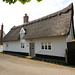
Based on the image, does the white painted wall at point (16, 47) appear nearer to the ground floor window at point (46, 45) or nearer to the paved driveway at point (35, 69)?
the ground floor window at point (46, 45)

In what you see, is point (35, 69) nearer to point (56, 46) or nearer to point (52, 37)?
point (56, 46)

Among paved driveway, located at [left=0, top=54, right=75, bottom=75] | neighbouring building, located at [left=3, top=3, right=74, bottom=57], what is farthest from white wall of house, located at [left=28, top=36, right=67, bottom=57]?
paved driveway, located at [left=0, top=54, right=75, bottom=75]

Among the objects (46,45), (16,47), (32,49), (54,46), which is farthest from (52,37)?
(16,47)

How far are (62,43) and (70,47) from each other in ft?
3.61

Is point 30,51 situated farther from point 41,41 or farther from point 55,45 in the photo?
point 55,45

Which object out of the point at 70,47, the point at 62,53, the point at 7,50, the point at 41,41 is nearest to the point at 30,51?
the point at 41,41

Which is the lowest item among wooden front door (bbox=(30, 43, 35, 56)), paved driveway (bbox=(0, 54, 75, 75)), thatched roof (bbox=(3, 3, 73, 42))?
paved driveway (bbox=(0, 54, 75, 75))

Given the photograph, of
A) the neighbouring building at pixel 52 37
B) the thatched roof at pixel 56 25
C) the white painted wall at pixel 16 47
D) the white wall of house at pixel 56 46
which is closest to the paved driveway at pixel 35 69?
the white wall of house at pixel 56 46

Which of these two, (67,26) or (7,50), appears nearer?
(67,26)

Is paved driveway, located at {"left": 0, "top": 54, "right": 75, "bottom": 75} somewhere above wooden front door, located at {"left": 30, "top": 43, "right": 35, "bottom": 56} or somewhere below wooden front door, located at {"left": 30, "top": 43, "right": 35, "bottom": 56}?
below

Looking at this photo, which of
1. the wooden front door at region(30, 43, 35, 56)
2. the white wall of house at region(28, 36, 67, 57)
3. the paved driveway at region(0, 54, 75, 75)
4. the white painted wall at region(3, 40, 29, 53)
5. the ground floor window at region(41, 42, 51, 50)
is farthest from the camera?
the white painted wall at region(3, 40, 29, 53)

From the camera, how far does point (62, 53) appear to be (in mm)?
10000

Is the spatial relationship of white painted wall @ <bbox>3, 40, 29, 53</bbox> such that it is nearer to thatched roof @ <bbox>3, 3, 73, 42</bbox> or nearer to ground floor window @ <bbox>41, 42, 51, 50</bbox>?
thatched roof @ <bbox>3, 3, 73, 42</bbox>

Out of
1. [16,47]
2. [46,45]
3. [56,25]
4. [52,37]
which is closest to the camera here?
[52,37]
